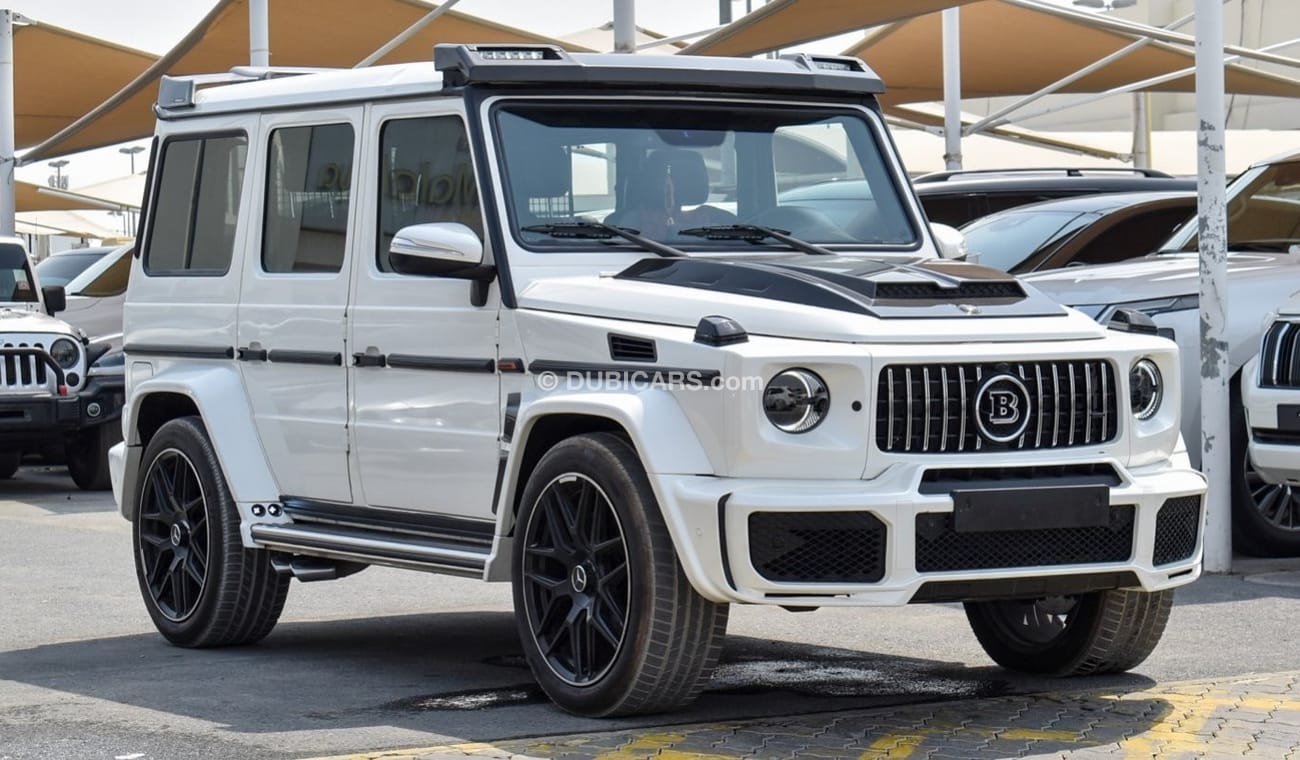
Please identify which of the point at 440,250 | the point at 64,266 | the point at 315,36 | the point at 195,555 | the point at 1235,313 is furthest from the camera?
the point at 64,266

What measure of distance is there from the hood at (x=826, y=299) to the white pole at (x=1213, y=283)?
11.4 feet

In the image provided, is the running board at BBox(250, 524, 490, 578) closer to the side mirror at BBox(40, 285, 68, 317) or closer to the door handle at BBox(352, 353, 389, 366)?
the door handle at BBox(352, 353, 389, 366)

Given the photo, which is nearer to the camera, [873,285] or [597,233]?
[873,285]

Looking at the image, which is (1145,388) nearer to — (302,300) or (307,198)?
(302,300)

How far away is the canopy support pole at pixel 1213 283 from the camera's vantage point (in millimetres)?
10117

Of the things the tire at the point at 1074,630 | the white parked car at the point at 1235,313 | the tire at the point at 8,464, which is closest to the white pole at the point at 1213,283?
the white parked car at the point at 1235,313

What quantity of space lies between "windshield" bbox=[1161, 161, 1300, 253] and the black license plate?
5.73 metres

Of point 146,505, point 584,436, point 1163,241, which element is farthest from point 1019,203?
point 584,436

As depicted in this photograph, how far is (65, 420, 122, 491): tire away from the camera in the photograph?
16.7 m

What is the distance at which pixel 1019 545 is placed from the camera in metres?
6.36

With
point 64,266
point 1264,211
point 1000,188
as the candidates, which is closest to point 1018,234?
point 1264,211

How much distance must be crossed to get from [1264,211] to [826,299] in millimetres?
6337

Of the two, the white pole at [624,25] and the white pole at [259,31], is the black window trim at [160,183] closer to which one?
the white pole at [624,25]

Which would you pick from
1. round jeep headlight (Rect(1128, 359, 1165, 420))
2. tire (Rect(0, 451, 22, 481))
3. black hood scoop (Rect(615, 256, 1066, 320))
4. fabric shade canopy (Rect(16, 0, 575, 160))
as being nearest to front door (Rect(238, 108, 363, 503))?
black hood scoop (Rect(615, 256, 1066, 320))
